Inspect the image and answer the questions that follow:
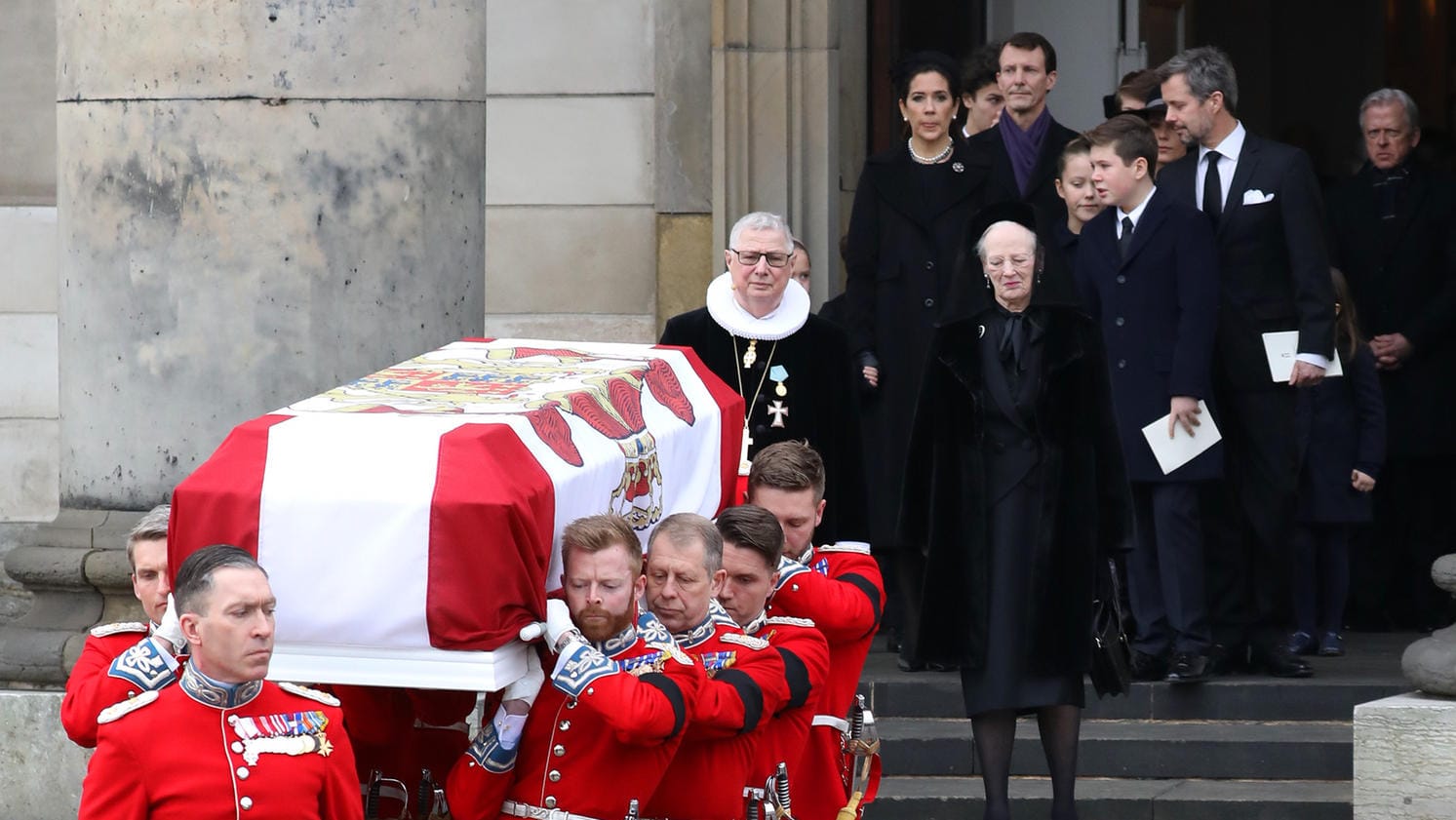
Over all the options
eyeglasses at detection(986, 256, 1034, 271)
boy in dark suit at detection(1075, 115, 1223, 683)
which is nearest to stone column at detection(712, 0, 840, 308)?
boy in dark suit at detection(1075, 115, 1223, 683)

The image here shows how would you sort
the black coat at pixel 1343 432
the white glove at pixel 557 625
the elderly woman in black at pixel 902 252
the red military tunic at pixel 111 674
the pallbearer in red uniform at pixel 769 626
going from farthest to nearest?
the black coat at pixel 1343 432, the elderly woman in black at pixel 902 252, the pallbearer in red uniform at pixel 769 626, the white glove at pixel 557 625, the red military tunic at pixel 111 674

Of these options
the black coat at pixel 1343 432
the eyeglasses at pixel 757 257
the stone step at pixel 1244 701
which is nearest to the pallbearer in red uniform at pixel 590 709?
the eyeglasses at pixel 757 257

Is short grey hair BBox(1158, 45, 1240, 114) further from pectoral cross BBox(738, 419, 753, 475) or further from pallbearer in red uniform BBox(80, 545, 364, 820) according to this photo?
pallbearer in red uniform BBox(80, 545, 364, 820)

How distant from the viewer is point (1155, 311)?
823 cm

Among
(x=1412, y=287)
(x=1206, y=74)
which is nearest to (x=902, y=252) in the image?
(x=1206, y=74)

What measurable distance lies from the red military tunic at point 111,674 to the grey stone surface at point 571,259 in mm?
4953

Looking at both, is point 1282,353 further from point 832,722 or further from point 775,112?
point 832,722

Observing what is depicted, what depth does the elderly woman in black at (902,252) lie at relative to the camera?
8617 millimetres

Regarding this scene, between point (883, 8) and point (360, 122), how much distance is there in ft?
14.0

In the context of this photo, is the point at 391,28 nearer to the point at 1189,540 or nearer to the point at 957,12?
the point at 1189,540

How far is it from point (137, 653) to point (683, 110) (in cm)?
554

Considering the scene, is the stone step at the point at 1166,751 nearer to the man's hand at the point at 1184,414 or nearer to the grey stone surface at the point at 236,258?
the man's hand at the point at 1184,414

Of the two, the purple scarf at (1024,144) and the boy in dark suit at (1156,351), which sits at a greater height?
the purple scarf at (1024,144)

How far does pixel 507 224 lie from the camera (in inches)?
397
